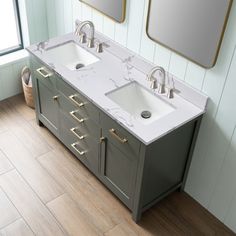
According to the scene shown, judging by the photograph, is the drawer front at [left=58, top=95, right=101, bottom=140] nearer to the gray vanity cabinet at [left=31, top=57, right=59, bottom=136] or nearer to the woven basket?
the gray vanity cabinet at [left=31, top=57, right=59, bottom=136]

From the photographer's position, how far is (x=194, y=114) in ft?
7.77

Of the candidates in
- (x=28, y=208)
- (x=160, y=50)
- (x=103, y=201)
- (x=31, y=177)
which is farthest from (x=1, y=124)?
(x=160, y=50)

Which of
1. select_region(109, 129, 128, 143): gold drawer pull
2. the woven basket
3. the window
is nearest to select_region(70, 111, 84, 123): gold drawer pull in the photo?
select_region(109, 129, 128, 143): gold drawer pull

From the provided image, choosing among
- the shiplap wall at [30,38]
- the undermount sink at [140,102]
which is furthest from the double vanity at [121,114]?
the shiplap wall at [30,38]

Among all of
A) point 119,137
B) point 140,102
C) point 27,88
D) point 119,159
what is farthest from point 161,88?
point 27,88

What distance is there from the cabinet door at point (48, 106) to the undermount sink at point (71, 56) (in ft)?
0.84

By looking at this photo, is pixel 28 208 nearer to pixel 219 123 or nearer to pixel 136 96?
pixel 136 96

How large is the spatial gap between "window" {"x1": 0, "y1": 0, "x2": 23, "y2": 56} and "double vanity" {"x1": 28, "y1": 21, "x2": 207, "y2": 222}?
740mm

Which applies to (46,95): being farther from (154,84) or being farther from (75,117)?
(154,84)

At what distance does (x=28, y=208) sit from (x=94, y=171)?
558 millimetres

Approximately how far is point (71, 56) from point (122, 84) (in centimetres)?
74

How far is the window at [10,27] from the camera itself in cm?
350

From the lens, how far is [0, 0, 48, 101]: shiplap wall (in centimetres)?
343

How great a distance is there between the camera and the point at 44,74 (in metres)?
2.93
